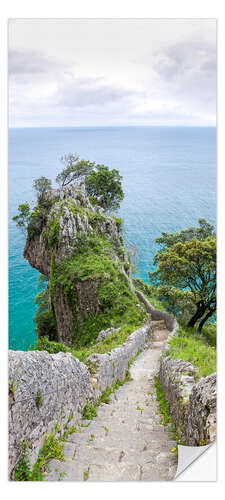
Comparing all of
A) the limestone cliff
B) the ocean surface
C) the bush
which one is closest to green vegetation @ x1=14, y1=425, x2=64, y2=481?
the ocean surface

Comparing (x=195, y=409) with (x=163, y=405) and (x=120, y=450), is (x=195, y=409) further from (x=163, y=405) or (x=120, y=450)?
(x=163, y=405)

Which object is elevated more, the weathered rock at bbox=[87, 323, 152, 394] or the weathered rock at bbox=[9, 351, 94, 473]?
the weathered rock at bbox=[9, 351, 94, 473]

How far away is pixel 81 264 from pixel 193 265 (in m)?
6.52

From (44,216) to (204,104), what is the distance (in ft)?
56.7

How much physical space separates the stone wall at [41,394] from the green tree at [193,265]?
17.4 ft

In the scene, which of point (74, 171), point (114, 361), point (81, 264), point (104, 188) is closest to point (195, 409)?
point (114, 361)

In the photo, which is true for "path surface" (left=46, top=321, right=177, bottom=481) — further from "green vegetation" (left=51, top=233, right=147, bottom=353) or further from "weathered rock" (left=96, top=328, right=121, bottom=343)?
"green vegetation" (left=51, top=233, right=147, bottom=353)

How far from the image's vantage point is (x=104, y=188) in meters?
23.7

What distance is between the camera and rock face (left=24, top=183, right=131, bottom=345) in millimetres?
15555

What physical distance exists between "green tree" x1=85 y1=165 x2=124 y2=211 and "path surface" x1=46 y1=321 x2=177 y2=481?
49.7 feet

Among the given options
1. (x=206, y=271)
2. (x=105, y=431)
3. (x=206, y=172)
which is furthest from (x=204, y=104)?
(x=105, y=431)

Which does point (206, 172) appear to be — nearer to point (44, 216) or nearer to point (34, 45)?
point (34, 45)

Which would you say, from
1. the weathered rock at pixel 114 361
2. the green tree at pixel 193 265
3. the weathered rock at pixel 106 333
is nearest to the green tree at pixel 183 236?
the green tree at pixel 193 265

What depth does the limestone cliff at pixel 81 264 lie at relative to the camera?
15043 millimetres
